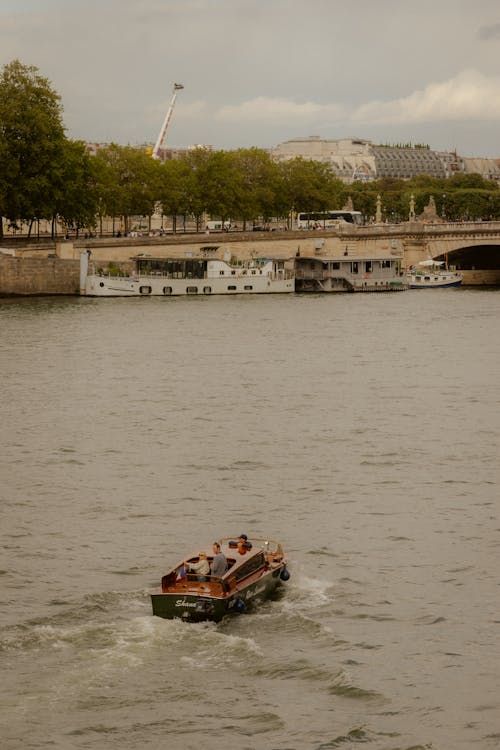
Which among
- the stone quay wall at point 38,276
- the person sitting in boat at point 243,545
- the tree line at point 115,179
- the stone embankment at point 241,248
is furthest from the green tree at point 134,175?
the person sitting in boat at point 243,545

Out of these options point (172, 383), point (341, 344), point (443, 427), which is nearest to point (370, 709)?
point (443, 427)

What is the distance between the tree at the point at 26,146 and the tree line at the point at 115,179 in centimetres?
6

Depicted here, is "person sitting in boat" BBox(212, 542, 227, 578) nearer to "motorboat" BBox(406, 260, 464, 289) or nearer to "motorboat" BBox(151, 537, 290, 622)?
"motorboat" BBox(151, 537, 290, 622)

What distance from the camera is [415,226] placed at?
104m

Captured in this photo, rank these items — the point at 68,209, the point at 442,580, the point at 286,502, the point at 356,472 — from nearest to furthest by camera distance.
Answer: the point at 442,580, the point at 286,502, the point at 356,472, the point at 68,209

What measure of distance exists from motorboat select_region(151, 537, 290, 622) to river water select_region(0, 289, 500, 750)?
269 mm

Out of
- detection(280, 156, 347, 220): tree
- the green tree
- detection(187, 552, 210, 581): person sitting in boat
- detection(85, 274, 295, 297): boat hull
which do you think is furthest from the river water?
detection(280, 156, 347, 220): tree

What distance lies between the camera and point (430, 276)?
10169cm

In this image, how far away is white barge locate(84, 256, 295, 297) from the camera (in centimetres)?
8775

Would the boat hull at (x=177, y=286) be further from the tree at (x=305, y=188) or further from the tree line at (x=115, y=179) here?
the tree at (x=305, y=188)

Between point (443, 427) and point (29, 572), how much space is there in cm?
1653

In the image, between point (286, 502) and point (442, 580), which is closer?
point (442, 580)

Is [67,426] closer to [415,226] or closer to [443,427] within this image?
[443,427]

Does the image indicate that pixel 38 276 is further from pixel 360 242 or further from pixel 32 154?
pixel 360 242
